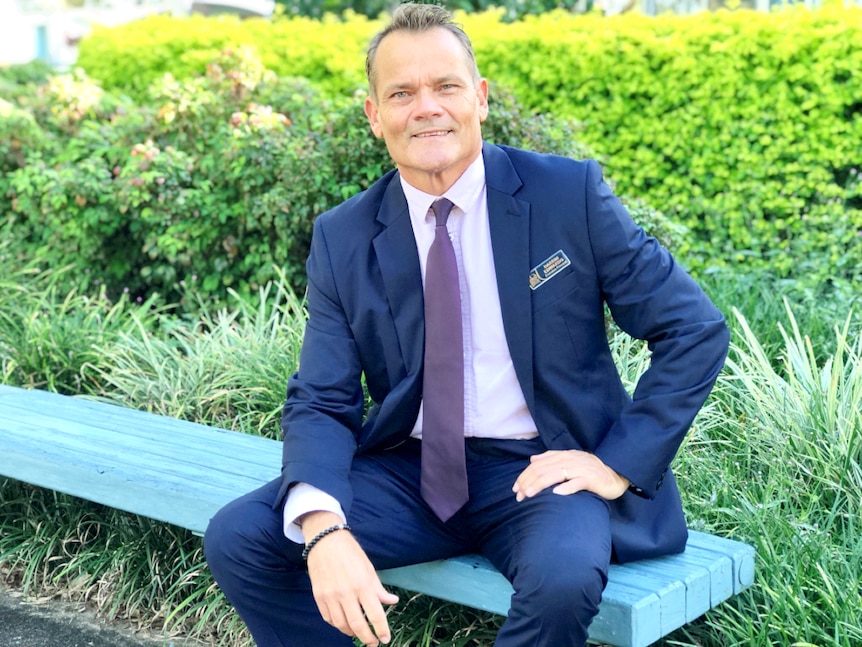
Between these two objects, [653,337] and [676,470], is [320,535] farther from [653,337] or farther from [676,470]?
[676,470]

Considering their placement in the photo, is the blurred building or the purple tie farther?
the blurred building

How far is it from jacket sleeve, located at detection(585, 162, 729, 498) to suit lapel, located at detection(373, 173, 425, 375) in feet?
1.39

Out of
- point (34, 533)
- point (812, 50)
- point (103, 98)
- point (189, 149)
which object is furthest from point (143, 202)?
point (812, 50)

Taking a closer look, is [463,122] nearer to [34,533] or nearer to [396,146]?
[396,146]

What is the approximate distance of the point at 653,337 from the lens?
2.58 metres

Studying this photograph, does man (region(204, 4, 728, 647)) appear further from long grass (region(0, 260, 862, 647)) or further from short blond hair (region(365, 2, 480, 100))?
long grass (region(0, 260, 862, 647))

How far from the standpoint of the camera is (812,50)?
6.00m

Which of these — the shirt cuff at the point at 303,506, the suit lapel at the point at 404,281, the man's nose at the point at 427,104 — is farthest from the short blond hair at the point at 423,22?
the shirt cuff at the point at 303,506

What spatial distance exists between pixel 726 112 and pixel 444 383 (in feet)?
13.4

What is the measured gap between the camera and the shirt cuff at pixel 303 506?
250cm

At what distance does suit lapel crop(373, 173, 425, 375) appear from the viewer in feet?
8.89

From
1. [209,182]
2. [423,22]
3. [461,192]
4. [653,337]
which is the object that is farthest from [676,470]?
[209,182]

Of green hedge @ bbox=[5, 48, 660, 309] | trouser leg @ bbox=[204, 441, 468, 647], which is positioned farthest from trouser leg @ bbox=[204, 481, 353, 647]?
green hedge @ bbox=[5, 48, 660, 309]

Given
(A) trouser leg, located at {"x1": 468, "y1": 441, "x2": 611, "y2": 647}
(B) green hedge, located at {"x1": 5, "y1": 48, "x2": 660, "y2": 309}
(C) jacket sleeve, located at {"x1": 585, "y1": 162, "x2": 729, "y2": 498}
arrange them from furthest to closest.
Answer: (B) green hedge, located at {"x1": 5, "y1": 48, "x2": 660, "y2": 309} < (C) jacket sleeve, located at {"x1": 585, "y1": 162, "x2": 729, "y2": 498} < (A) trouser leg, located at {"x1": 468, "y1": 441, "x2": 611, "y2": 647}
